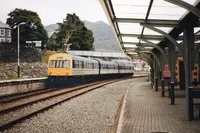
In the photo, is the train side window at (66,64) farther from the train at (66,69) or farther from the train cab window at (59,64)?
the train cab window at (59,64)

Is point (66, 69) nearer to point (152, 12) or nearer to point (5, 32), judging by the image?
point (152, 12)

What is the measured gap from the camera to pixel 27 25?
63625 millimetres

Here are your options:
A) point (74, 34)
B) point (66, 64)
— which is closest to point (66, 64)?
point (66, 64)

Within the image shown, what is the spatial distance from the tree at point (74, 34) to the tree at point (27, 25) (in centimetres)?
422

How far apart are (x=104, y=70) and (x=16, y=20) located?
121 feet

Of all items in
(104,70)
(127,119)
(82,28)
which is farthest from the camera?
(82,28)

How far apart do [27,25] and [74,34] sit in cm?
1221

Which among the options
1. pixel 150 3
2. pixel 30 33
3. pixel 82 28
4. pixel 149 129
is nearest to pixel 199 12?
pixel 150 3

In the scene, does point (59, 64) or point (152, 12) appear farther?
point (59, 64)

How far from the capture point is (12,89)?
20.3 m

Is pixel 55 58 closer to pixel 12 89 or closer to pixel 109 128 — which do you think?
pixel 12 89

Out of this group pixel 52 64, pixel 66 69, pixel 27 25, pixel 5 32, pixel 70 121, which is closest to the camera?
pixel 70 121

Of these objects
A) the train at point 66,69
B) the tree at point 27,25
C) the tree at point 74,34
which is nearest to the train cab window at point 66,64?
the train at point 66,69

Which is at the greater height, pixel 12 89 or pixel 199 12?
pixel 199 12
